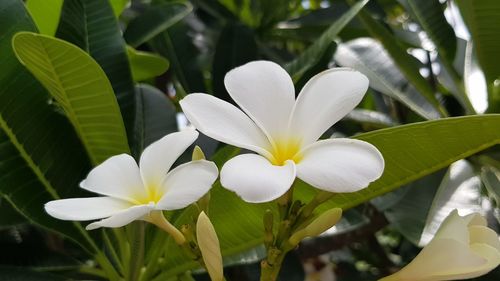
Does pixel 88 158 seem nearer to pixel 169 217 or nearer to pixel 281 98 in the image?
pixel 169 217

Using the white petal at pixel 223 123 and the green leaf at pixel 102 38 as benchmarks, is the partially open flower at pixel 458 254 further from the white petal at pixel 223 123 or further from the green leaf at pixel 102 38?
the green leaf at pixel 102 38

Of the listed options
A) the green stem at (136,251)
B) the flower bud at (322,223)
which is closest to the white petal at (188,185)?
the flower bud at (322,223)

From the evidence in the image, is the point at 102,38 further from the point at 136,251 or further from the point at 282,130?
the point at 282,130

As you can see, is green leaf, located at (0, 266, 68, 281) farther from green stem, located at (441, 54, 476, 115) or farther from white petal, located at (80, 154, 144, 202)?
green stem, located at (441, 54, 476, 115)

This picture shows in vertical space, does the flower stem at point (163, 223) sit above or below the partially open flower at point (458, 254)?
above

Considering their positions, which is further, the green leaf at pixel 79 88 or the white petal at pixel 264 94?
the green leaf at pixel 79 88

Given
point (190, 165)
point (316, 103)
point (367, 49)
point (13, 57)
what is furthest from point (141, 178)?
point (367, 49)

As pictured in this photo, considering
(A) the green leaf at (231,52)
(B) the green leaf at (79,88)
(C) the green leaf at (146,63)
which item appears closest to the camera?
(B) the green leaf at (79,88)
